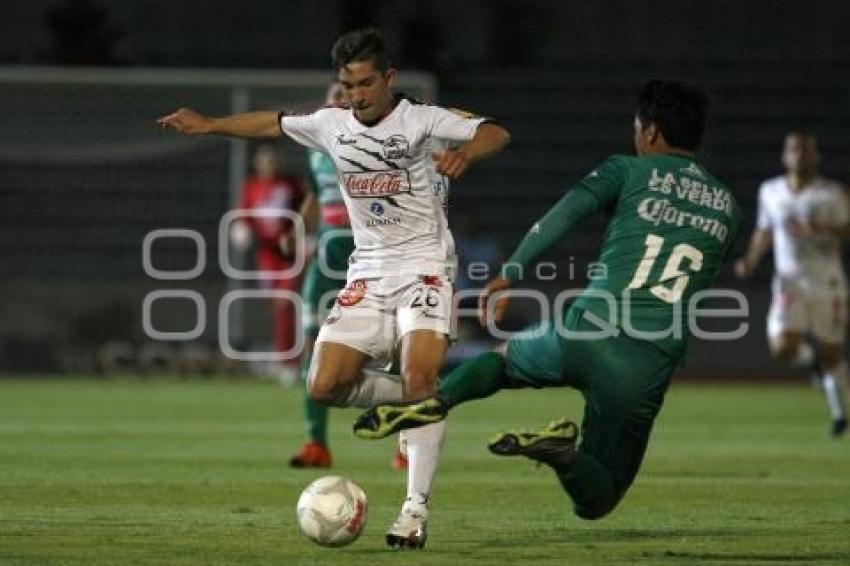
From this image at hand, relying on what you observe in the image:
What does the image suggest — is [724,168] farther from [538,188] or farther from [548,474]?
[548,474]

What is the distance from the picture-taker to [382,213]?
8211mm

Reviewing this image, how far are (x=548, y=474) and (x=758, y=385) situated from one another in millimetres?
11970

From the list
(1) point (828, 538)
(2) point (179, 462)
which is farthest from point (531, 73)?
(1) point (828, 538)

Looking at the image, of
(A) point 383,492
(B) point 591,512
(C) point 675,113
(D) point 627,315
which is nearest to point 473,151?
(C) point 675,113

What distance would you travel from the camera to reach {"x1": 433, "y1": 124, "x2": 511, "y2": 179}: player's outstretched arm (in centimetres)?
760

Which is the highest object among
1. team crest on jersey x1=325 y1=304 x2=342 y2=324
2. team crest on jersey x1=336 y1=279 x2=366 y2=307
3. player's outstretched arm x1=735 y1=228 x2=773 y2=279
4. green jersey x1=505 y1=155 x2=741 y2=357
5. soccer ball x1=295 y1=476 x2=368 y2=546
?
green jersey x1=505 y1=155 x2=741 y2=357

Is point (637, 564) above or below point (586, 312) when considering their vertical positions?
below

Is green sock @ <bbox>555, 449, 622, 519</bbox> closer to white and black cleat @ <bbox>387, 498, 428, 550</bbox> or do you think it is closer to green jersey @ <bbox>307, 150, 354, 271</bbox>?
white and black cleat @ <bbox>387, 498, 428, 550</bbox>

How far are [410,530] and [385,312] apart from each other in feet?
3.70

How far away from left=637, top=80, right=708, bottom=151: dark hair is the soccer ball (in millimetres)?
1919

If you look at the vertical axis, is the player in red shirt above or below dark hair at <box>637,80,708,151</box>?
below

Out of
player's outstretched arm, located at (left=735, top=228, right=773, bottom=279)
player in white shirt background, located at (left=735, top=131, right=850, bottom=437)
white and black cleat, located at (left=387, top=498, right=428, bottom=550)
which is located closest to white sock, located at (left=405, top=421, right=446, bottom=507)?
white and black cleat, located at (left=387, top=498, right=428, bottom=550)

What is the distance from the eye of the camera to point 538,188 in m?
26.2

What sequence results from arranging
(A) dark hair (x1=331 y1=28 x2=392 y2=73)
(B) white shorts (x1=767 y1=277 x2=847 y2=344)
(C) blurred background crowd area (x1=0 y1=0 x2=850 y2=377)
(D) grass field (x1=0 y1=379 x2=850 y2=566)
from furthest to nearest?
(C) blurred background crowd area (x1=0 y1=0 x2=850 y2=377) < (B) white shorts (x1=767 y1=277 x2=847 y2=344) < (A) dark hair (x1=331 y1=28 x2=392 y2=73) < (D) grass field (x1=0 y1=379 x2=850 y2=566)
